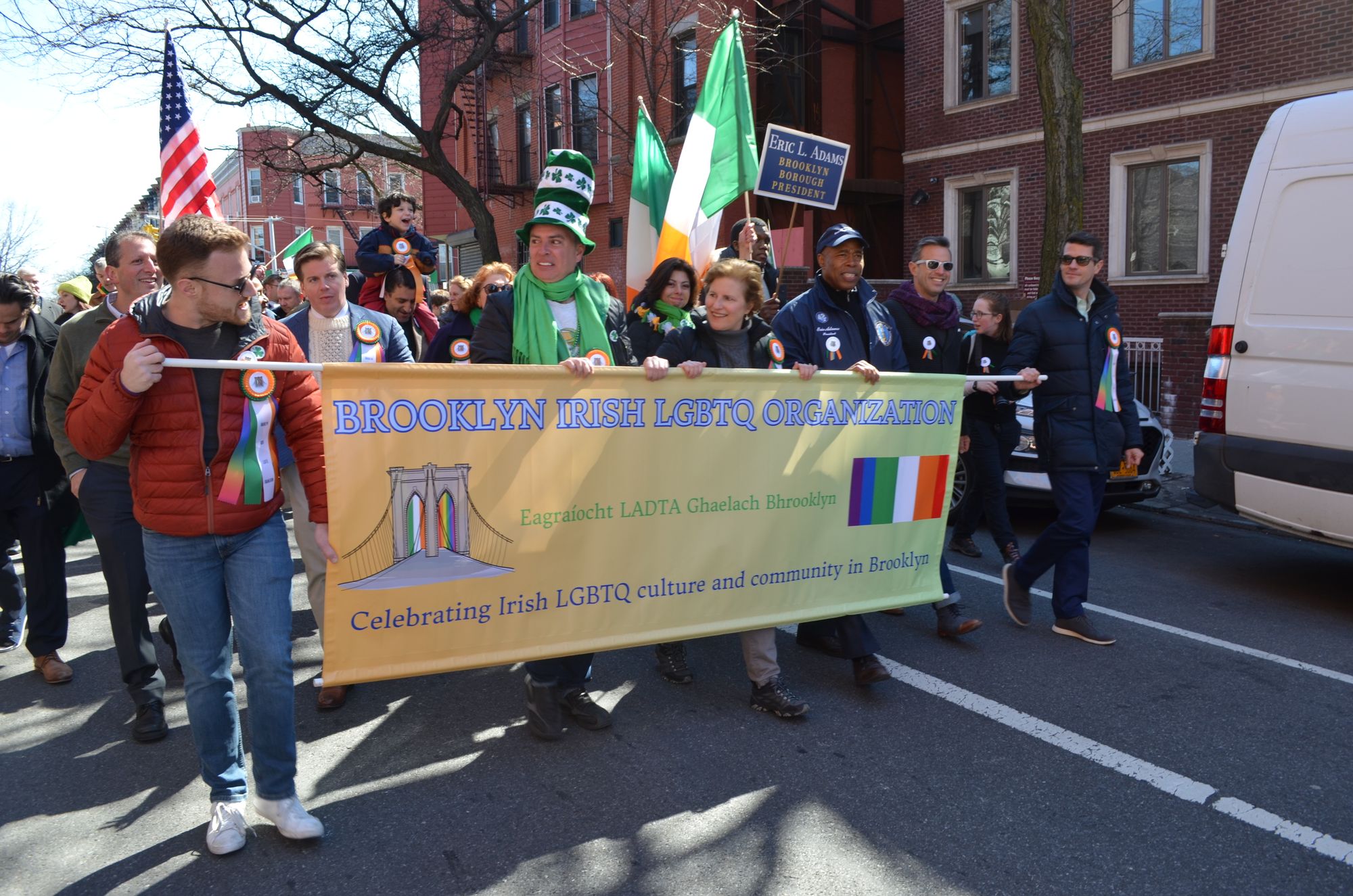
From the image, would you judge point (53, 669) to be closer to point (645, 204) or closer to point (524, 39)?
point (645, 204)

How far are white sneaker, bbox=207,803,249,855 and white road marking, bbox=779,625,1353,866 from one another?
294cm

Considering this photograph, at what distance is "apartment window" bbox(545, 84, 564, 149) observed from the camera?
1022 inches

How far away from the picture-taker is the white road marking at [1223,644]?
16.2ft

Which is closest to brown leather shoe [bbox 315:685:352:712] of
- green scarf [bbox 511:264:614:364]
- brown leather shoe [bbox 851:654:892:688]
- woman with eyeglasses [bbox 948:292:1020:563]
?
green scarf [bbox 511:264:614:364]

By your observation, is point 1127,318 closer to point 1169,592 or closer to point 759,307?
point 1169,592

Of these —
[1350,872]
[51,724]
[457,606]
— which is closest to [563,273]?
[457,606]

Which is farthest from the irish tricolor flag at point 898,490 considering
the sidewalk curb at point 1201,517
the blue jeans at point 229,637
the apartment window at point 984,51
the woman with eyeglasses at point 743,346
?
the apartment window at point 984,51

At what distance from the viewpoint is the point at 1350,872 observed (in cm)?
313

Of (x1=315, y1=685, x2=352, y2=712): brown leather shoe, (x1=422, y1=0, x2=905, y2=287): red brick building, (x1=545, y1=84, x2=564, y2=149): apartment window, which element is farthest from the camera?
(x1=545, y1=84, x2=564, y2=149): apartment window

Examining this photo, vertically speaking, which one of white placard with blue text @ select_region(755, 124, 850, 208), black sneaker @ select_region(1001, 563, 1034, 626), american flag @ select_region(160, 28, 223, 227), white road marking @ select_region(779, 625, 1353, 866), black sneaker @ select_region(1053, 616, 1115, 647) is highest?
white placard with blue text @ select_region(755, 124, 850, 208)

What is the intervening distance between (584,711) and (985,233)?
55.8 ft

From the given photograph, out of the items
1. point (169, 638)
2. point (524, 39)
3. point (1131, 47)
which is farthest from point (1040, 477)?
point (524, 39)

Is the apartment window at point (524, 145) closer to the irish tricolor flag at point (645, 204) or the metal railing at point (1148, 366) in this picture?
the metal railing at point (1148, 366)

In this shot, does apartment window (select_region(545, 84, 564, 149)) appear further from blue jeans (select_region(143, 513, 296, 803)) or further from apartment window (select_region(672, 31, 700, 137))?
blue jeans (select_region(143, 513, 296, 803))
